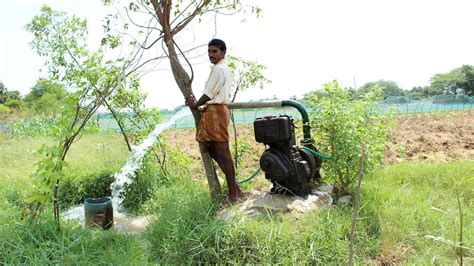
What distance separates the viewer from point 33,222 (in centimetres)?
285

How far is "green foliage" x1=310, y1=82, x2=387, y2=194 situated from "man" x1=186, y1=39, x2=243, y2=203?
104cm

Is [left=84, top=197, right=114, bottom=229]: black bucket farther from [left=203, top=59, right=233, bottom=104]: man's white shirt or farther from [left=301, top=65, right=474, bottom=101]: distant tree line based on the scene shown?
[left=301, top=65, right=474, bottom=101]: distant tree line

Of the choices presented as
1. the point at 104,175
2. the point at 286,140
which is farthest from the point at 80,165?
the point at 286,140

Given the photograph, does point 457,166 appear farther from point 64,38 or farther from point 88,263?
point 64,38

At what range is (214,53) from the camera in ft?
11.0

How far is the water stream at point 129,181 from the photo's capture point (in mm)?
3955

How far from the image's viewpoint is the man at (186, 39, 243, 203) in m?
3.31

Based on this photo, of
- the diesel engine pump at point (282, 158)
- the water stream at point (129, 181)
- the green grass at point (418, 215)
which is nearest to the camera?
the green grass at point (418, 215)

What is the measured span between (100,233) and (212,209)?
913 millimetres

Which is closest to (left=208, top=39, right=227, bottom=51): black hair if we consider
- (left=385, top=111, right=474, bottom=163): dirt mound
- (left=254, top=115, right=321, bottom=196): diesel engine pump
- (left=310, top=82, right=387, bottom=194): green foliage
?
(left=254, top=115, right=321, bottom=196): diesel engine pump

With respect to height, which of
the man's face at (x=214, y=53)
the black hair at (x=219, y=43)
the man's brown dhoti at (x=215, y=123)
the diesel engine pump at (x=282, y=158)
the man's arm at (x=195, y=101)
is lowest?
the diesel engine pump at (x=282, y=158)

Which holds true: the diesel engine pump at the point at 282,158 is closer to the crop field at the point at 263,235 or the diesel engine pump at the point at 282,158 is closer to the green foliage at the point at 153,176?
the crop field at the point at 263,235

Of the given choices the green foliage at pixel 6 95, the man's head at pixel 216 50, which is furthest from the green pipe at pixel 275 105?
the green foliage at pixel 6 95

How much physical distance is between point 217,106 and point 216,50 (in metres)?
0.49
